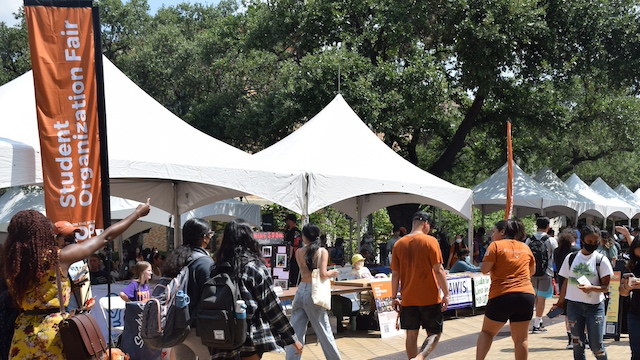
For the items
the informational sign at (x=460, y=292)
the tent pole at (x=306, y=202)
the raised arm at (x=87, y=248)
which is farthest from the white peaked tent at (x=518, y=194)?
the raised arm at (x=87, y=248)

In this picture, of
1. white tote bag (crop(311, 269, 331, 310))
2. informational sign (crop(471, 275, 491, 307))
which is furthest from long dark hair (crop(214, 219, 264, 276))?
informational sign (crop(471, 275, 491, 307))

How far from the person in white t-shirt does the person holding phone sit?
801 mm

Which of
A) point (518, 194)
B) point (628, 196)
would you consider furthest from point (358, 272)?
point (628, 196)

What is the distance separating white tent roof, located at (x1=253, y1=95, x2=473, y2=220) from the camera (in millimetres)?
11289

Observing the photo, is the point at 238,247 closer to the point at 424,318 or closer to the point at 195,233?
the point at 195,233

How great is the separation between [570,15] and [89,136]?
1769cm

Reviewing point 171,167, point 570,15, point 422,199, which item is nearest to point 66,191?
point 171,167

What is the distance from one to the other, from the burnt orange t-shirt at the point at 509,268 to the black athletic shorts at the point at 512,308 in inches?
2.0

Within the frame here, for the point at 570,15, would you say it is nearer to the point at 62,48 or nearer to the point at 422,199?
the point at 422,199

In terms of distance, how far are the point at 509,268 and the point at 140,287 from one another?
163 inches

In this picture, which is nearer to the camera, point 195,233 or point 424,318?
point 195,233

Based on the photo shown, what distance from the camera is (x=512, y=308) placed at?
24.4 ft

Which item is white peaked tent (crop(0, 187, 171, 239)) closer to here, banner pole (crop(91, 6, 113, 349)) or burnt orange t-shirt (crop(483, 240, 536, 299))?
banner pole (crop(91, 6, 113, 349))

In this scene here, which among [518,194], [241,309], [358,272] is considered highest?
[518,194]
